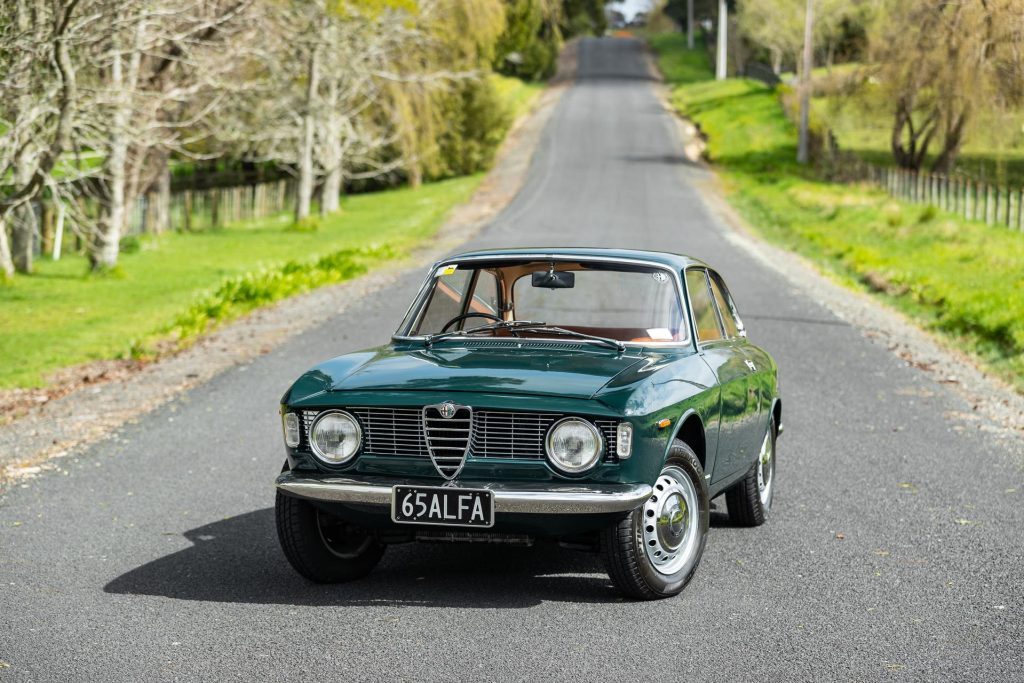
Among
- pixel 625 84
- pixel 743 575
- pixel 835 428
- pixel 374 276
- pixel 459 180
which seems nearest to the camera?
pixel 743 575

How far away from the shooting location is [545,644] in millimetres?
5352

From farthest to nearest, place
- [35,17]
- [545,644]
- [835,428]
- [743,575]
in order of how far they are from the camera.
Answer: [35,17] → [835,428] → [743,575] → [545,644]

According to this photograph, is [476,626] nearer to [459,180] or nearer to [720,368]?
[720,368]

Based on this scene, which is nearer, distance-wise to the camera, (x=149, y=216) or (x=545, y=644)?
(x=545, y=644)

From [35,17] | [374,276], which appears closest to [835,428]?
[35,17]

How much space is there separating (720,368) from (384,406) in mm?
1967

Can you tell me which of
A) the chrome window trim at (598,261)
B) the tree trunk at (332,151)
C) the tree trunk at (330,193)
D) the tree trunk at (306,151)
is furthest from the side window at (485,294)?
the tree trunk at (330,193)

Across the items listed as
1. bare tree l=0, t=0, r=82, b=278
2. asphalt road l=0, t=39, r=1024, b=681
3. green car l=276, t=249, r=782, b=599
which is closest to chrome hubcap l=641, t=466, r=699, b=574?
green car l=276, t=249, r=782, b=599

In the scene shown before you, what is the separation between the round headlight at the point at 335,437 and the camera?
20.0ft

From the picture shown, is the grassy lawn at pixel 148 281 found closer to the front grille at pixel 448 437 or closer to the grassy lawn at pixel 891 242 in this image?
the front grille at pixel 448 437

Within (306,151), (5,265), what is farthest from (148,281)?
(306,151)

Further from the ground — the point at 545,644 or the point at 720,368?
the point at 720,368

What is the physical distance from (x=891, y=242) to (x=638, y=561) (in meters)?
24.9

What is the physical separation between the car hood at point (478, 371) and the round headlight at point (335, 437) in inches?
5.5
